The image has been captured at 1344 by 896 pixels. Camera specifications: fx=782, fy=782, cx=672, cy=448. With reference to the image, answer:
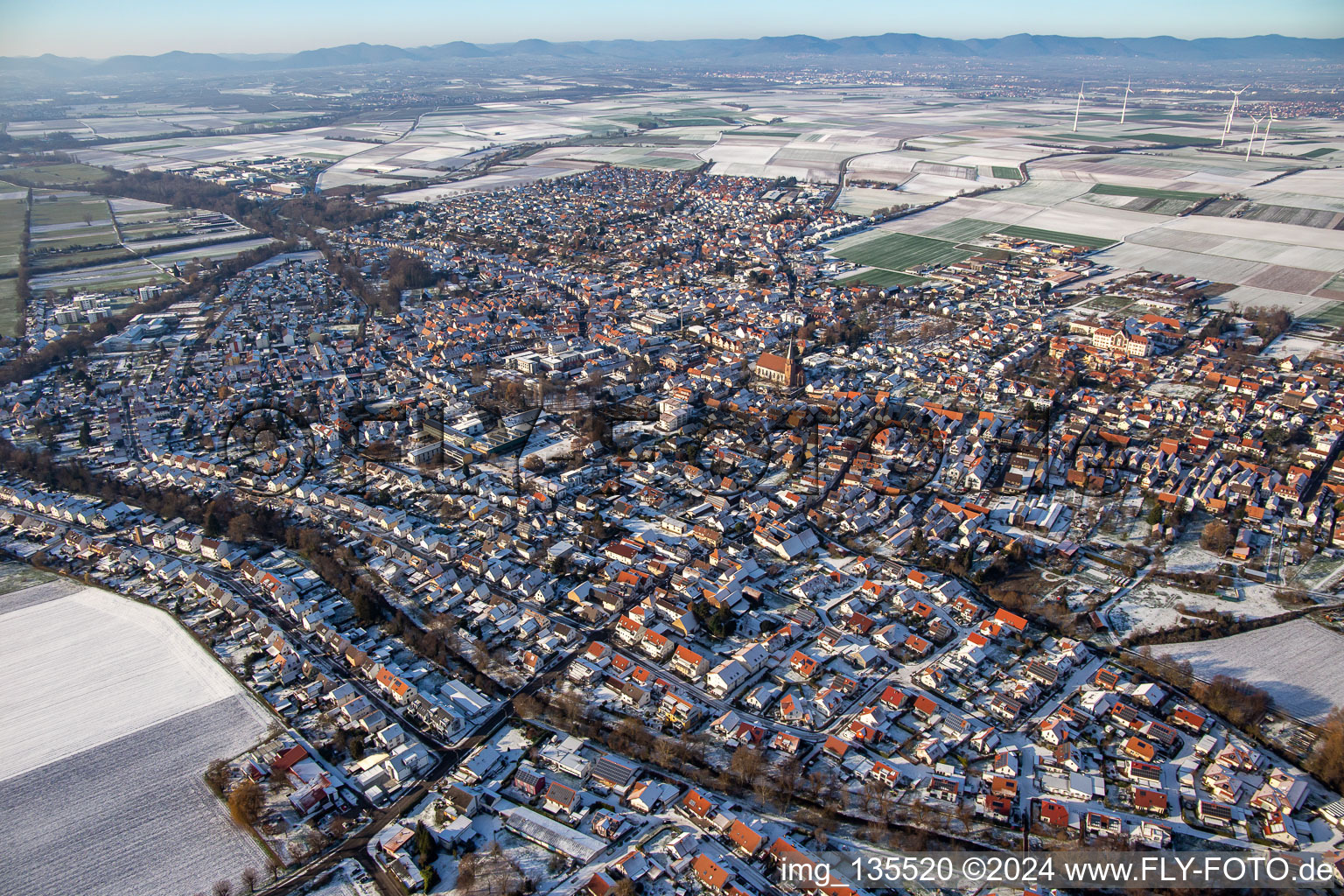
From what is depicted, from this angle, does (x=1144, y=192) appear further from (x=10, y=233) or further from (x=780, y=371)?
(x=10, y=233)

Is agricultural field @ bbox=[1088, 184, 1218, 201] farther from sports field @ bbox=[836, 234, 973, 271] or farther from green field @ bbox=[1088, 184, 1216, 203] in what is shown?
sports field @ bbox=[836, 234, 973, 271]

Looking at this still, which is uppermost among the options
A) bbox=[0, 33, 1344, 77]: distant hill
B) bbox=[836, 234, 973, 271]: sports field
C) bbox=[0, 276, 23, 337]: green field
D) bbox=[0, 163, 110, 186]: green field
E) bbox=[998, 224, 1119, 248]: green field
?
bbox=[0, 33, 1344, 77]: distant hill

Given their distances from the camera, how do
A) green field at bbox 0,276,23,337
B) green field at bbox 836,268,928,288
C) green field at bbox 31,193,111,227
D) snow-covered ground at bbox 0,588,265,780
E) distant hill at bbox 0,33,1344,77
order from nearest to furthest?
1. snow-covered ground at bbox 0,588,265,780
2. green field at bbox 0,276,23,337
3. green field at bbox 836,268,928,288
4. green field at bbox 31,193,111,227
5. distant hill at bbox 0,33,1344,77

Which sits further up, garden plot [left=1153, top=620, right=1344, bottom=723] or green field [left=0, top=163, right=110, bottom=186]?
green field [left=0, top=163, right=110, bottom=186]

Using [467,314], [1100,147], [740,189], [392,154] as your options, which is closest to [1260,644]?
[467,314]

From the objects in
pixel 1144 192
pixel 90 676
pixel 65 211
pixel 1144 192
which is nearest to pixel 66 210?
pixel 65 211

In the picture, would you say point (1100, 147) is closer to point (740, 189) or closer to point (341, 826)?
point (740, 189)

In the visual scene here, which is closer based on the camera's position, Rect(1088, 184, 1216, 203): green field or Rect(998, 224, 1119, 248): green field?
Rect(998, 224, 1119, 248): green field

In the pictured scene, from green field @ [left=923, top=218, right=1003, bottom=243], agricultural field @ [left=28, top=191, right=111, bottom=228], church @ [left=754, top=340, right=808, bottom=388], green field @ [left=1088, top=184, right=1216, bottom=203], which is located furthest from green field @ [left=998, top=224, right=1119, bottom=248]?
agricultural field @ [left=28, top=191, right=111, bottom=228]
